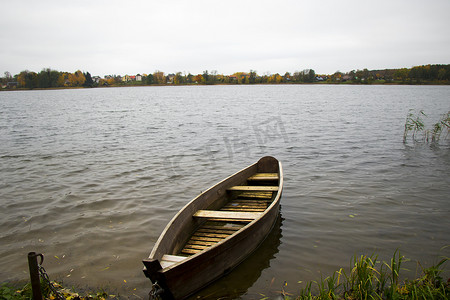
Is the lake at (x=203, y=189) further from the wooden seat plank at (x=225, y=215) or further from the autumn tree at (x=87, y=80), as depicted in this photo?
the autumn tree at (x=87, y=80)

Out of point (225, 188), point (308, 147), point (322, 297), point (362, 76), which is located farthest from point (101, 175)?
point (362, 76)

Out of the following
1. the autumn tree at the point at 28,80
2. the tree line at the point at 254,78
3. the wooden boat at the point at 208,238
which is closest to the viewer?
the wooden boat at the point at 208,238

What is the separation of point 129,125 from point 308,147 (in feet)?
49.1

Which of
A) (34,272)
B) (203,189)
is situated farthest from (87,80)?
(34,272)

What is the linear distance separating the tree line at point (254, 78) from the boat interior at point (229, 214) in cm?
12821

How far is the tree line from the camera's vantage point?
11675 centimetres

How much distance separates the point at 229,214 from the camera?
21.6 ft

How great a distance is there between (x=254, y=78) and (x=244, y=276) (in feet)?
602

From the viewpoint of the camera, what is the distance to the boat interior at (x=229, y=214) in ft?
18.9

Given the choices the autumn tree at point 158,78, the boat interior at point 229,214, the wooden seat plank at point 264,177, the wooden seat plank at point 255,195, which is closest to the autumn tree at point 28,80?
the autumn tree at point 158,78

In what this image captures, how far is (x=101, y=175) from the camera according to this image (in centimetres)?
1141

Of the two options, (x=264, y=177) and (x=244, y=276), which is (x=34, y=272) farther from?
(x=264, y=177)

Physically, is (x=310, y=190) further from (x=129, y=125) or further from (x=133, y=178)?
(x=129, y=125)

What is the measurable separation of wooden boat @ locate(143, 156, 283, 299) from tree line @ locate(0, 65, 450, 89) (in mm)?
129000
